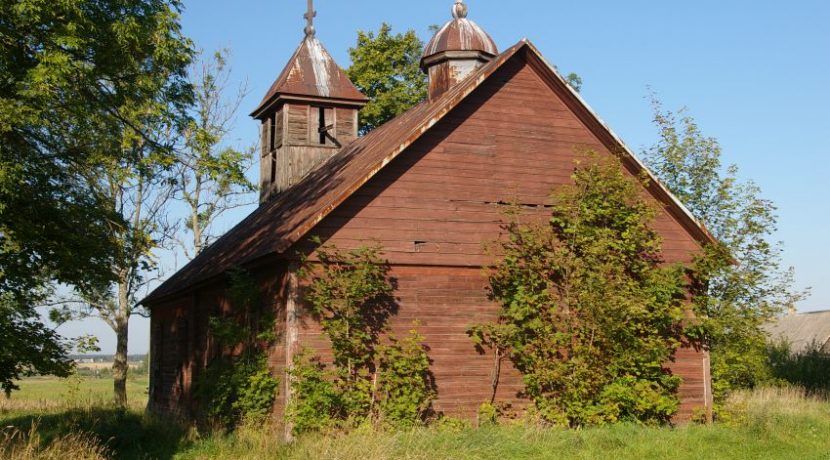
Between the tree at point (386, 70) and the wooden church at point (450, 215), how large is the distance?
13.9 metres

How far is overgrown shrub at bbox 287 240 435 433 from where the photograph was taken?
1421 centimetres

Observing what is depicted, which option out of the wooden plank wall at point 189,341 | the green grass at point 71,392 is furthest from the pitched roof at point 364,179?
the green grass at point 71,392

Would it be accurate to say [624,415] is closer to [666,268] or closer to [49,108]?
[666,268]

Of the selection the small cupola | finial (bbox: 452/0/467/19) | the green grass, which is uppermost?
finial (bbox: 452/0/467/19)

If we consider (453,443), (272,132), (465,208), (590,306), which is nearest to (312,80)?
(272,132)

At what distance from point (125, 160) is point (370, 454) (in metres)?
6.43

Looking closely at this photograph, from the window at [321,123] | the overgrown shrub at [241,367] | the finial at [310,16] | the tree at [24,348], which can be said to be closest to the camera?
the tree at [24,348]

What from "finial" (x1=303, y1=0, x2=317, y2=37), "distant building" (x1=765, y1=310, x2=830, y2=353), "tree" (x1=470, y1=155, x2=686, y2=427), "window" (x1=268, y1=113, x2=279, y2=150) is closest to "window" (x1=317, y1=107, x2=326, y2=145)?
"window" (x1=268, y1=113, x2=279, y2=150)

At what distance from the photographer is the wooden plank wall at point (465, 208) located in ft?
50.9

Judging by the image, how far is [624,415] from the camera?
16062 mm

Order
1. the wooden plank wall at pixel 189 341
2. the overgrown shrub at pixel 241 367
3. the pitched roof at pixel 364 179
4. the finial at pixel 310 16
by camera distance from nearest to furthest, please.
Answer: the pitched roof at pixel 364 179 < the overgrown shrub at pixel 241 367 < the wooden plank wall at pixel 189 341 < the finial at pixel 310 16

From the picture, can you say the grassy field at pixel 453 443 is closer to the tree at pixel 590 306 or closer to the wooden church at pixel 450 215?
the tree at pixel 590 306

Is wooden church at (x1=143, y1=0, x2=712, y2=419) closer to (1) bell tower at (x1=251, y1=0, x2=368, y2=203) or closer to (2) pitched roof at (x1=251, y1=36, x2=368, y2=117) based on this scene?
(1) bell tower at (x1=251, y1=0, x2=368, y2=203)

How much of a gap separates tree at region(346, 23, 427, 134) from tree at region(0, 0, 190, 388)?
19.8 meters
